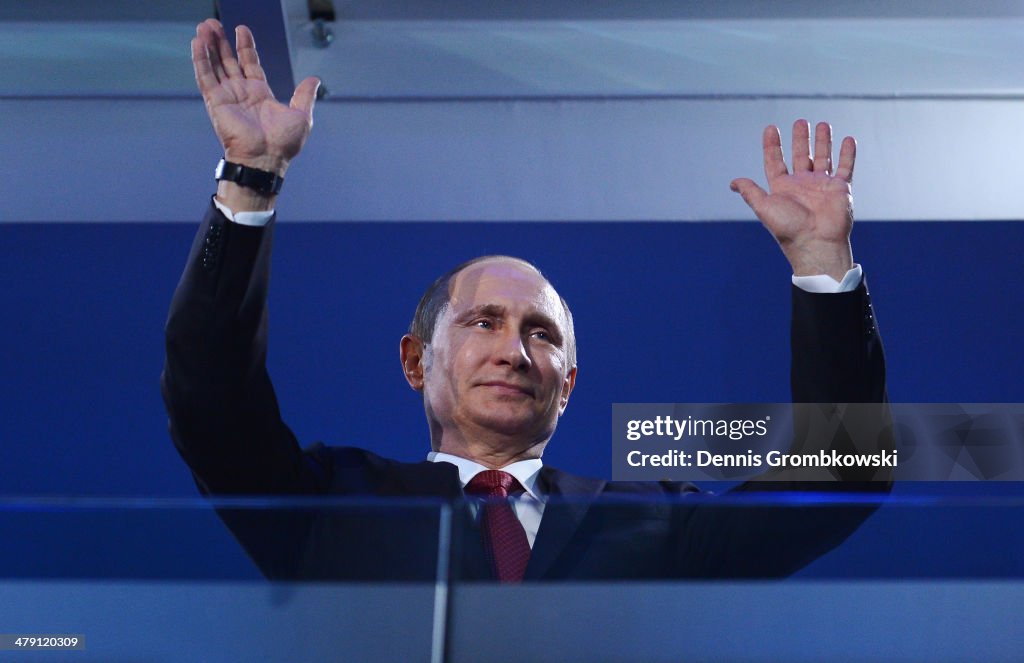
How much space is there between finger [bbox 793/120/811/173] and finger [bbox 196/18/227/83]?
0.79 m

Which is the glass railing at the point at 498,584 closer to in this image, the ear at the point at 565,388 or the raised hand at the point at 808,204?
the raised hand at the point at 808,204

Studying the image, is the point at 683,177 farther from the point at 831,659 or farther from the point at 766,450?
the point at 831,659

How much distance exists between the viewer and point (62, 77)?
2.71 meters

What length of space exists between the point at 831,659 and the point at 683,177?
202 centimetres

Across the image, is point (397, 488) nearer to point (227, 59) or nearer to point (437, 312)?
point (437, 312)

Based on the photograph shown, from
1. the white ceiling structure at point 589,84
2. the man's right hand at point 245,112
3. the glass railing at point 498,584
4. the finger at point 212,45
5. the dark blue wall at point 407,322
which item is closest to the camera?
the glass railing at point 498,584

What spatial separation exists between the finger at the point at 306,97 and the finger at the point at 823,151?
0.70 m

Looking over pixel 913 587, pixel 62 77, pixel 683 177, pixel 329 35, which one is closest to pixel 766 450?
pixel 683 177

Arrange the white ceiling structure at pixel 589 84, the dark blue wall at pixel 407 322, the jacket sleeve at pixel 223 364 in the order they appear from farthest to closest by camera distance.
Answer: the white ceiling structure at pixel 589 84
the dark blue wall at pixel 407 322
the jacket sleeve at pixel 223 364

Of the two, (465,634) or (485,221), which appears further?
(485,221)

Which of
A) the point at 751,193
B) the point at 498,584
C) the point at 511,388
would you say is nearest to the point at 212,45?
the point at 511,388

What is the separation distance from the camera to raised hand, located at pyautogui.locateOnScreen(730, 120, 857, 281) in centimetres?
148

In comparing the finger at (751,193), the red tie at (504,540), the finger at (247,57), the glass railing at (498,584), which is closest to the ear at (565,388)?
the finger at (751,193)

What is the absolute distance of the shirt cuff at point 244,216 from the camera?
1.39 m
